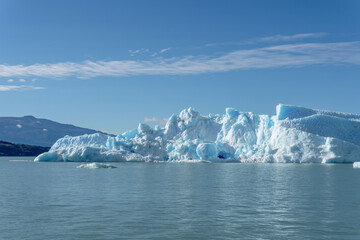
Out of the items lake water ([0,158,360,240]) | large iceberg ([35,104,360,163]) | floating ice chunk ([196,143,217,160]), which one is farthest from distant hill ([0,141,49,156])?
lake water ([0,158,360,240])

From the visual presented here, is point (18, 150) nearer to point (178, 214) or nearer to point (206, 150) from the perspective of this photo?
point (206, 150)

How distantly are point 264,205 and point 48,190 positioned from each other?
42.1ft

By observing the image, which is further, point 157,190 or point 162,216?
point 157,190

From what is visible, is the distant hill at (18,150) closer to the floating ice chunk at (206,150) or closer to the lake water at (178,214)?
the floating ice chunk at (206,150)

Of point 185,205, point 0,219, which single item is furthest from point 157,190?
point 0,219

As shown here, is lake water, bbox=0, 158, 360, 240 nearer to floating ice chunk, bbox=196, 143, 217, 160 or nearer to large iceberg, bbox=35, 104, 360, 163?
large iceberg, bbox=35, 104, 360, 163

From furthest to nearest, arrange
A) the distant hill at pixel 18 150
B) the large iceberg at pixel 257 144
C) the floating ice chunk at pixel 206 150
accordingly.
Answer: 1. the distant hill at pixel 18 150
2. the floating ice chunk at pixel 206 150
3. the large iceberg at pixel 257 144

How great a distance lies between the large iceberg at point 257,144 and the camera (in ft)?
204

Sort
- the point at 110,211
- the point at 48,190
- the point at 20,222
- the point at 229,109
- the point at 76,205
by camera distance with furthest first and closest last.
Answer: the point at 229,109, the point at 48,190, the point at 76,205, the point at 110,211, the point at 20,222

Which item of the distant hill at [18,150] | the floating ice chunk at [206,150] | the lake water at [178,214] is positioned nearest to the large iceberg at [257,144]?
the floating ice chunk at [206,150]

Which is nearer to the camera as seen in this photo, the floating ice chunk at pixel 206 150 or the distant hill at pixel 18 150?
the floating ice chunk at pixel 206 150

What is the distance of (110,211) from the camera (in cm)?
1636

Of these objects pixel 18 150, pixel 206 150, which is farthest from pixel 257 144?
pixel 18 150

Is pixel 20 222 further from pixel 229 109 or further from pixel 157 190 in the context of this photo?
pixel 229 109
